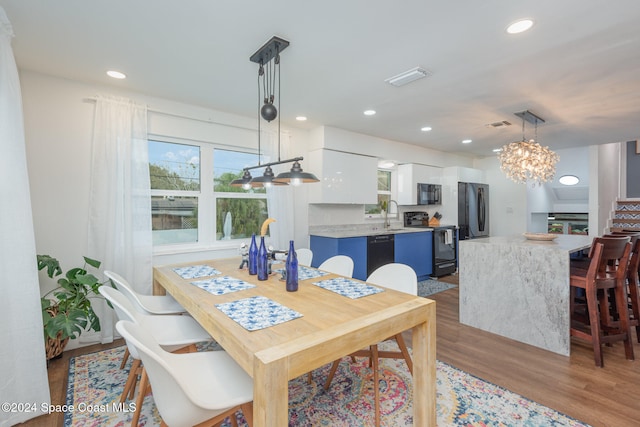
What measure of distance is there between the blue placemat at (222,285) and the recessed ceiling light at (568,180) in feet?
27.8

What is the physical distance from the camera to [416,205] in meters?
5.91

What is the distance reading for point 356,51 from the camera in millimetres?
2207

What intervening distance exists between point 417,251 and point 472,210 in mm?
1799

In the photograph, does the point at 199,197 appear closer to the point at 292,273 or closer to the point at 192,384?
the point at 292,273

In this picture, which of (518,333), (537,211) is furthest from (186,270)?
(537,211)

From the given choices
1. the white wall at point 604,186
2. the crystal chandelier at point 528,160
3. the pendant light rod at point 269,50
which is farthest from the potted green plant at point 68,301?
the white wall at point 604,186

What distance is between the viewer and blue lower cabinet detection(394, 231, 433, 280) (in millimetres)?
4789

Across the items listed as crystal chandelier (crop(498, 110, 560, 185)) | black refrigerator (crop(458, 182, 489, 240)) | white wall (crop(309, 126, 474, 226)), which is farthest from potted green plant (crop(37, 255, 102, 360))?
black refrigerator (crop(458, 182, 489, 240))

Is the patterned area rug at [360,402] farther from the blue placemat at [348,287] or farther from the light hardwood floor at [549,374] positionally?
the blue placemat at [348,287]

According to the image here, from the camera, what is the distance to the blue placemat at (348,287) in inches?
71.4

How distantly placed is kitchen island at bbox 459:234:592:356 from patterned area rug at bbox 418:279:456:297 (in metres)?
1.20

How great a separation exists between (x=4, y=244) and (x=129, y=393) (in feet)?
4.04

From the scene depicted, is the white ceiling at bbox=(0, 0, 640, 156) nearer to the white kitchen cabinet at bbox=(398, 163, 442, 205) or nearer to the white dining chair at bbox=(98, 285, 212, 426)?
the white dining chair at bbox=(98, 285, 212, 426)

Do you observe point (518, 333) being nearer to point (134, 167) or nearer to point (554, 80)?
point (554, 80)
